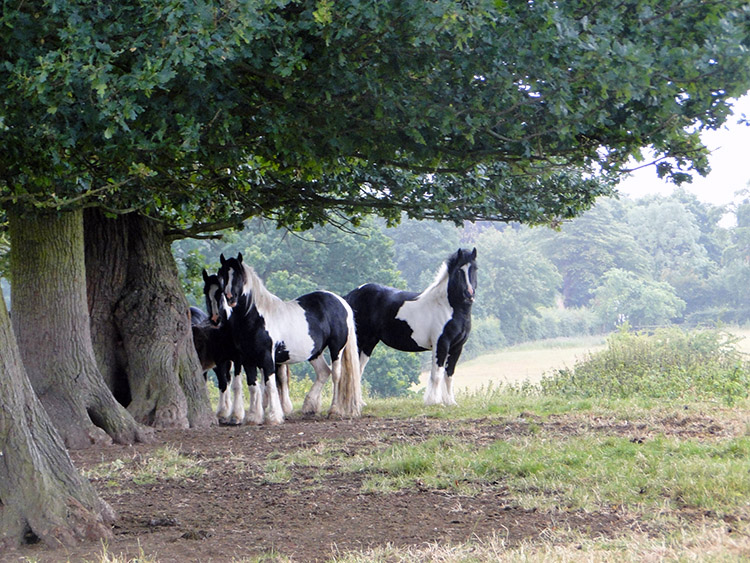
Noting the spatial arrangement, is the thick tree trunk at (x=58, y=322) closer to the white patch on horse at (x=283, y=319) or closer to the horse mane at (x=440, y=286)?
the white patch on horse at (x=283, y=319)

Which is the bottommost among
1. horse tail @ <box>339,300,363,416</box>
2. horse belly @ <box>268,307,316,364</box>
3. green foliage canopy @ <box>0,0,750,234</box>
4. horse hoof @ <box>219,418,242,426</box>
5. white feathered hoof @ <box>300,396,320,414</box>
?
horse hoof @ <box>219,418,242,426</box>

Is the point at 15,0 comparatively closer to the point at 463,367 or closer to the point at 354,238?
the point at 354,238

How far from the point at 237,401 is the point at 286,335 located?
1.39m

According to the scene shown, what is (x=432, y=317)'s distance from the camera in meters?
13.0

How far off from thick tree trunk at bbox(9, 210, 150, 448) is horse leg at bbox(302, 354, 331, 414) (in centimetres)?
354

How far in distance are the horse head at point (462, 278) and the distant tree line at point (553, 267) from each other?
23.1 metres

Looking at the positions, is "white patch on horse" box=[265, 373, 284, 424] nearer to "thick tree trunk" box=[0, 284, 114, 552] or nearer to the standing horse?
the standing horse

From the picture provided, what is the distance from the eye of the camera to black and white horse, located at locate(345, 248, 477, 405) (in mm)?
12586

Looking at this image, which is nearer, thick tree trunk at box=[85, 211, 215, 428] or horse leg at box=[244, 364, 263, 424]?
thick tree trunk at box=[85, 211, 215, 428]

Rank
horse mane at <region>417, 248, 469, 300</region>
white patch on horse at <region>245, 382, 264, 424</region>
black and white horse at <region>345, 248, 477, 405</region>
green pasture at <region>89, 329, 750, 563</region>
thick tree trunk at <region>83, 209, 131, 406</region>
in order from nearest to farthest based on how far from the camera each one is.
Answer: green pasture at <region>89, 329, 750, 563</region>
thick tree trunk at <region>83, 209, 131, 406</region>
white patch on horse at <region>245, 382, 264, 424</region>
black and white horse at <region>345, 248, 477, 405</region>
horse mane at <region>417, 248, 469, 300</region>

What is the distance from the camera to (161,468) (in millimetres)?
7453

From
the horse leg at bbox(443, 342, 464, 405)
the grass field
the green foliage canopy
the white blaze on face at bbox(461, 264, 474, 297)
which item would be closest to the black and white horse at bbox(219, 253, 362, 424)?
the horse leg at bbox(443, 342, 464, 405)

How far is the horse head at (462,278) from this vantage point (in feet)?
40.5

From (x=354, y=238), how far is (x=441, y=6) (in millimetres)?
32922
